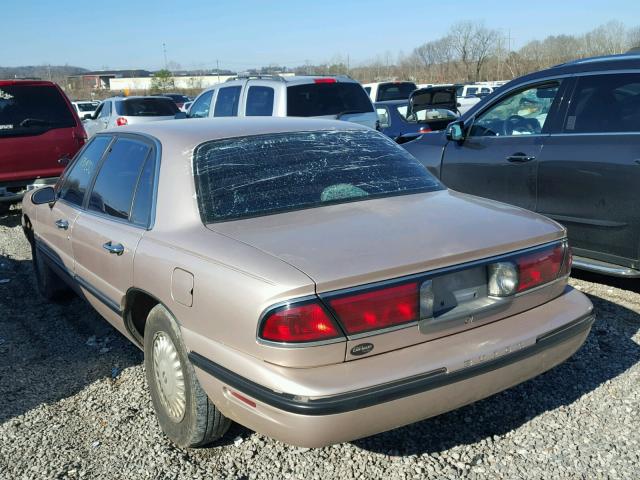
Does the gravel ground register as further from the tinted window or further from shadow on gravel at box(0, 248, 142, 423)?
the tinted window

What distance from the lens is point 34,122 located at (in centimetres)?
875

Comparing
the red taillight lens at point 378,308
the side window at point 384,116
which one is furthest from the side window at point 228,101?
the red taillight lens at point 378,308

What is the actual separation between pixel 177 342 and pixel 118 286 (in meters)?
0.76

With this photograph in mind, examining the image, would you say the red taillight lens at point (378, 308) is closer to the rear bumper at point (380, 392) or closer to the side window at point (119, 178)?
the rear bumper at point (380, 392)

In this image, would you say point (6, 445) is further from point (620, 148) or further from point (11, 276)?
point (620, 148)

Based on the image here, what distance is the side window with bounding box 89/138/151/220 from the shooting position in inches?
141

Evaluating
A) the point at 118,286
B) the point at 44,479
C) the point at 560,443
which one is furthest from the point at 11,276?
the point at 560,443

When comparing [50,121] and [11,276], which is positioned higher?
[50,121]

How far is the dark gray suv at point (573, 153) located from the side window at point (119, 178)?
314 centimetres

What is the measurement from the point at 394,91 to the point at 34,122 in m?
11.2

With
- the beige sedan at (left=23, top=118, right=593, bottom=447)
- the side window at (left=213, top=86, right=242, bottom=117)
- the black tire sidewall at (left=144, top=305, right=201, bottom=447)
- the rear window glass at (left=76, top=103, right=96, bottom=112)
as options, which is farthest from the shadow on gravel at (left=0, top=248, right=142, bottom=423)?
the rear window glass at (left=76, top=103, right=96, bottom=112)

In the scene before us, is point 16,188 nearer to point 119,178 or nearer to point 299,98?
point 299,98

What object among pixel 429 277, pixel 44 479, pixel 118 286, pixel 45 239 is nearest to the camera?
pixel 429 277

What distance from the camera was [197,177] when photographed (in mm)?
3182
